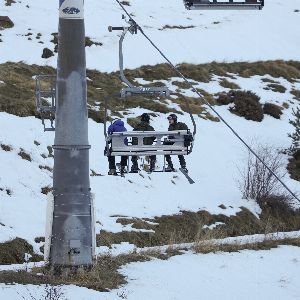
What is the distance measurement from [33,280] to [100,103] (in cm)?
2216

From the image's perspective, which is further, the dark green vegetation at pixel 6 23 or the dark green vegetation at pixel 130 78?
the dark green vegetation at pixel 6 23

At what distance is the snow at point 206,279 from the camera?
42.6 ft

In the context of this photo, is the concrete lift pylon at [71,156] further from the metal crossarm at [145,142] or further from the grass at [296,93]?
the grass at [296,93]

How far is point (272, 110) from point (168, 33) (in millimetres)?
14225

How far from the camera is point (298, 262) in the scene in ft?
64.1

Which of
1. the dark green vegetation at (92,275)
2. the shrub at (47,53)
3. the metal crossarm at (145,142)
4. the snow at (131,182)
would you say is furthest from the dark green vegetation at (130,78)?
the metal crossarm at (145,142)

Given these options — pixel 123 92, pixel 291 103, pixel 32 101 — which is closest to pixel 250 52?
pixel 291 103

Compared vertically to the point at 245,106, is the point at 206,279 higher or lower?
lower

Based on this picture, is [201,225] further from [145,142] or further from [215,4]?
[215,4]

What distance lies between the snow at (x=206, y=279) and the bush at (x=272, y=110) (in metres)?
20.9

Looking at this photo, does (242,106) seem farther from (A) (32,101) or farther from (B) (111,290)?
(B) (111,290)

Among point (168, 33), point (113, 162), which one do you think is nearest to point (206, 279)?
point (113, 162)

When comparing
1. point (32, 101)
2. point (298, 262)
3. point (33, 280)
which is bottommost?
point (298, 262)

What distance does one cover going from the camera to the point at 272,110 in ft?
132
